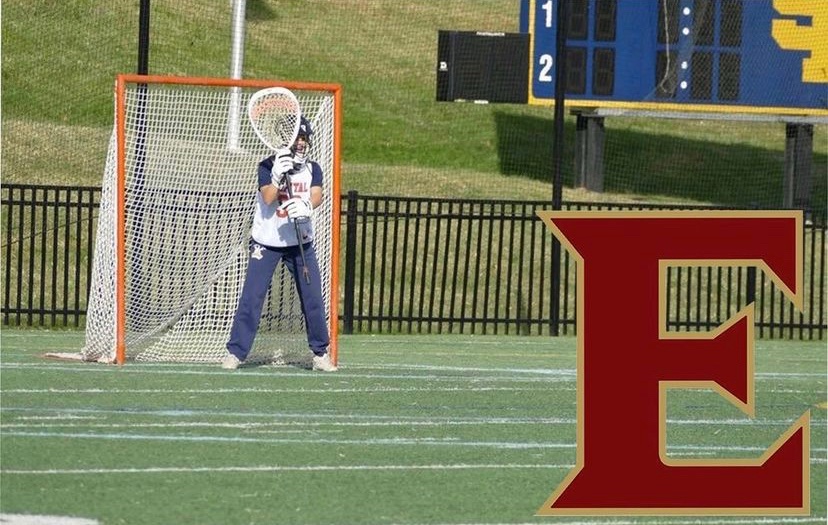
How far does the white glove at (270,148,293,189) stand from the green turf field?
133 cm

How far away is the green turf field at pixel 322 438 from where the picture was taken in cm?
725

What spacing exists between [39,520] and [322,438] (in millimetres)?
2464

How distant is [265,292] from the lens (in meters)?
11.4

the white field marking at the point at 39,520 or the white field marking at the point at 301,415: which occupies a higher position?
the white field marking at the point at 301,415

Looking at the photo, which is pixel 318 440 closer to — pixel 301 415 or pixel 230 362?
pixel 301 415

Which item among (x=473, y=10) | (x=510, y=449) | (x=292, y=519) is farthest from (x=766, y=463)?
(x=473, y=10)

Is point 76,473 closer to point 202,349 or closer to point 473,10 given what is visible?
point 202,349

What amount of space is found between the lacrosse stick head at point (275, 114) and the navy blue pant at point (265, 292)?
0.77 metres

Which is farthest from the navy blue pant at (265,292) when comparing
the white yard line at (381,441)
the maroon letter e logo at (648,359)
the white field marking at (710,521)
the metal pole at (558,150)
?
the metal pole at (558,150)

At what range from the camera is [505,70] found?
22594mm

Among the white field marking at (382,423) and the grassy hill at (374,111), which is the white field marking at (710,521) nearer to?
the white field marking at (382,423)

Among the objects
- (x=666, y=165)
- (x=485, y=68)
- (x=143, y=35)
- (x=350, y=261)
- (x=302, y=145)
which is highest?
(x=485, y=68)

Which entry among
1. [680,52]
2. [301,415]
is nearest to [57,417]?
[301,415]

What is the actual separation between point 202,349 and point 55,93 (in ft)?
43.0
